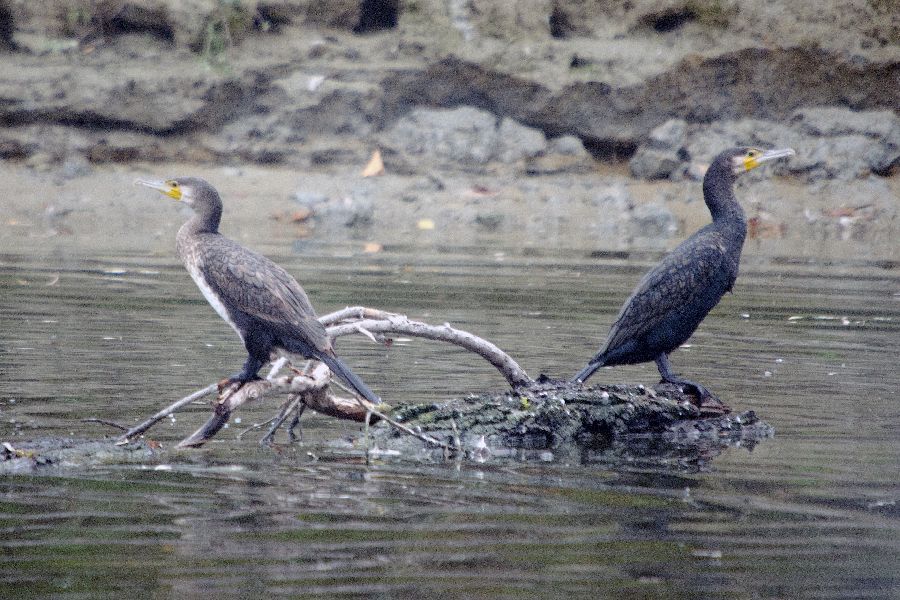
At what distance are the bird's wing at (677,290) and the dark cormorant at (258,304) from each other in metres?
1.47

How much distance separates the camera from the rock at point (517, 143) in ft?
57.3

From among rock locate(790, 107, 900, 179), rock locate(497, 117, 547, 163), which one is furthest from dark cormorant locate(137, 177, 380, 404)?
rock locate(790, 107, 900, 179)

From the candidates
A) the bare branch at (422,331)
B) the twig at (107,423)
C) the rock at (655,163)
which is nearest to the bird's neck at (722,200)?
the bare branch at (422,331)

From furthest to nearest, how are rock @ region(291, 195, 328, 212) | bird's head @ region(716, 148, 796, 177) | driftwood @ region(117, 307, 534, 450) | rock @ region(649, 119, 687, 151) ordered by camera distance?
rock @ region(649, 119, 687, 151) → rock @ region(291, 195, 328, 212) → bird's head @ region(716, 148, 796, 177) → driftwood @ region(117, 307, 534, 450)

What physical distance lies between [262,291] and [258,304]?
6 cm

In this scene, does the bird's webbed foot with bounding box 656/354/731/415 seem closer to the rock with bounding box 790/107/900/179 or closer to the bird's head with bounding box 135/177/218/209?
the bird's head with bounding box 135/177/218/209

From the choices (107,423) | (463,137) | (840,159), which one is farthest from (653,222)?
(107,423)

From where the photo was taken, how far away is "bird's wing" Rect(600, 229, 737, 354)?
649 cm

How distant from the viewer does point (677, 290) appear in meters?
6.52

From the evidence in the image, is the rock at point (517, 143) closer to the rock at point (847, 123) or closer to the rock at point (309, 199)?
the rock at point (309, 199)

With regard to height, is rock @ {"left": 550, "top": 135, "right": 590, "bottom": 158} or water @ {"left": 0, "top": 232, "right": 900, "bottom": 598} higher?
water @ {"left": 0, "top": 232, "right": 900, "bottom": 598}

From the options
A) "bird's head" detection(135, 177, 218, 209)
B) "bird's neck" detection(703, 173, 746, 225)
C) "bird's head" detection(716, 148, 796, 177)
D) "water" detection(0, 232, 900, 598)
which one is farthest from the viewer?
"bird's head" detection(716, 148, 796, 177)

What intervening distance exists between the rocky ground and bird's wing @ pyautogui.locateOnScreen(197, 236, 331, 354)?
1020 cm

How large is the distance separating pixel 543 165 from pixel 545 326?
838 centimetres
